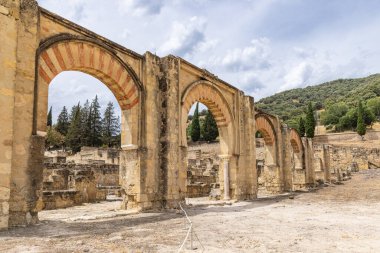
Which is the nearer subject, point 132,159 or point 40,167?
point 40,167

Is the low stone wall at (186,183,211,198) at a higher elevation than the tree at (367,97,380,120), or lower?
lower

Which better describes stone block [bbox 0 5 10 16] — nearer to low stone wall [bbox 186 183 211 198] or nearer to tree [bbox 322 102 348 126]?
low stone wall [bbox 186 183 211 198]

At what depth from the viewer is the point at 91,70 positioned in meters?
6.95

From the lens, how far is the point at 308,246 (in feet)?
12.2

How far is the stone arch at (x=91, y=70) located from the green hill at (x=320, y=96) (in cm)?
5738

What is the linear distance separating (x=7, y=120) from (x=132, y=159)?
10.3 ft

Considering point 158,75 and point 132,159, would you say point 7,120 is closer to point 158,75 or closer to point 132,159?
point 132,159

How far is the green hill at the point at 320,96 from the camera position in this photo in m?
65.3

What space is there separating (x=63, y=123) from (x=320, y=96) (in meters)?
60.7

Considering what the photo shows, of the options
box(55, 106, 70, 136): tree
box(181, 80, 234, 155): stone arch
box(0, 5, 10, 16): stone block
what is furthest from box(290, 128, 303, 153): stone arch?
box(55, 106, 70, 136): tree

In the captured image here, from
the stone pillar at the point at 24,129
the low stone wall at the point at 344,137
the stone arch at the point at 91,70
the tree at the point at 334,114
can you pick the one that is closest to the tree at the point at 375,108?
the tree at the point at 334,114

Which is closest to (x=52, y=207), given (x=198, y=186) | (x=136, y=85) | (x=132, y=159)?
(x=132, y=159)

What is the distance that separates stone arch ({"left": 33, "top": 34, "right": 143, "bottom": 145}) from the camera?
5.80m

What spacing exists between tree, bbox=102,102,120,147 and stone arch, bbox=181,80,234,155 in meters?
35.3
